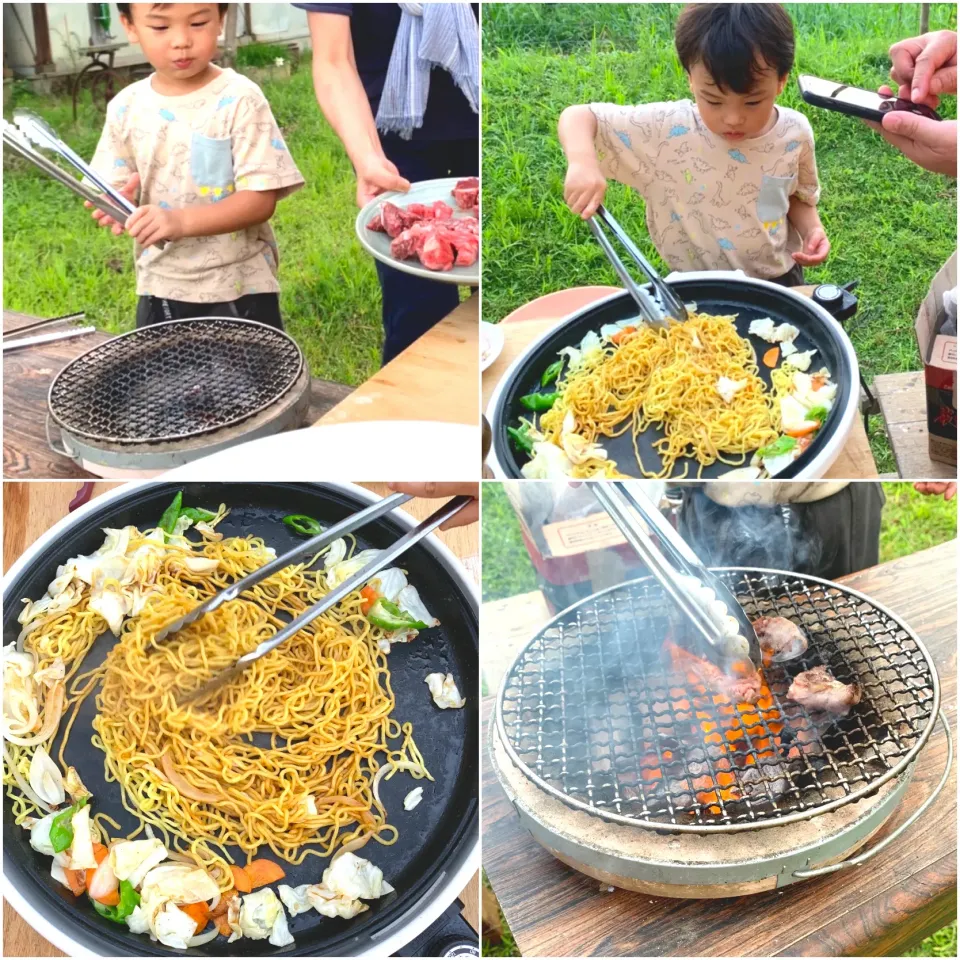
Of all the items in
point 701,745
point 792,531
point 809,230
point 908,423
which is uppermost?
point 809,230

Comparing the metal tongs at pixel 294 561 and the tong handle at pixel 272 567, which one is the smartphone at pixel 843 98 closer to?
the metal tongs at pixel 294 561

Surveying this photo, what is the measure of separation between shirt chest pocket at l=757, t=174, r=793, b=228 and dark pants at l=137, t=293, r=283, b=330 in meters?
1.04

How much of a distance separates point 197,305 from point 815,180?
1313 mm

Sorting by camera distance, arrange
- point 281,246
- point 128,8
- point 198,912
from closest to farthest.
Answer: point 198,912
point 128,8
point 281,246

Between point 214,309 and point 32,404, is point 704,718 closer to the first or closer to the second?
point 214,309

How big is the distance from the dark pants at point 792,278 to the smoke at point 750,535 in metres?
0.48

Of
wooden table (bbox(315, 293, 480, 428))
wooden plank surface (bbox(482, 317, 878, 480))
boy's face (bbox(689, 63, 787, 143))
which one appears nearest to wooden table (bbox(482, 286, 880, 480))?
wooden plank surface (bbox(482, 317, 878, 480))

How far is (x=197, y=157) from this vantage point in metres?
1.91

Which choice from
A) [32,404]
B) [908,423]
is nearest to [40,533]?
[32,404]

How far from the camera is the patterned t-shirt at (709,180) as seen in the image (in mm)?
1818

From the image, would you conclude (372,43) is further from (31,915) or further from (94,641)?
(31,915)

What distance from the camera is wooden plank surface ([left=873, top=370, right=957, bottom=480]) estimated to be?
74.1 inches

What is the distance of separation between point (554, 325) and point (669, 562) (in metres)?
0.61

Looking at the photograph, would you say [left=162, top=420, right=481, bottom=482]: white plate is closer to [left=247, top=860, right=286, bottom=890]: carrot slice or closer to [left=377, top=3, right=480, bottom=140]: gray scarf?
[left=377, top=3, right=480, bottom=140]: gray scarf
